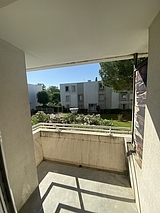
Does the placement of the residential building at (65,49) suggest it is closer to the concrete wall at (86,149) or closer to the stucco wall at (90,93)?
the concrete wall at (86,149)

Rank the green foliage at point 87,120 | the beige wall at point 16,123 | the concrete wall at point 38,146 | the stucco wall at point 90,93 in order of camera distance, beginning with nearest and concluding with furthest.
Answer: the beige wall at point 16,123 → the concrete wall at point 38,146 → the green foliage at point 87,120 → the stucco wall at point 90,93

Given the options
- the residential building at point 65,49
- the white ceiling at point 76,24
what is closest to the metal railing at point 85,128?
the residential building at point 65,49

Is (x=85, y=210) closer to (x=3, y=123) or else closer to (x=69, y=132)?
(x=69, y=132)

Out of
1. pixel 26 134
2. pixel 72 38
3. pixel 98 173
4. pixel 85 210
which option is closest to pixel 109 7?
pixel 72 38

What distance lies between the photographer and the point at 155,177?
3.17 feet

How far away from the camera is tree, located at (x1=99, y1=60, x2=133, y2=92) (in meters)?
4.07

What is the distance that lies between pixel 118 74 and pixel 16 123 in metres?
3.87

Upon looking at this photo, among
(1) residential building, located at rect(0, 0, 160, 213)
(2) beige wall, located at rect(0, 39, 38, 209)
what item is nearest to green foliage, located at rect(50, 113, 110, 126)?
(1) residential building, located at rect(0, 0, 160, 213)

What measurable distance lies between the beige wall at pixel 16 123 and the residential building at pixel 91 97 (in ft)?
33.5

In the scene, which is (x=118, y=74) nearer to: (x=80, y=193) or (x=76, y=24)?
(x=76, y=24)

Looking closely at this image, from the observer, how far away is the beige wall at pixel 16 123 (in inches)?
58.9

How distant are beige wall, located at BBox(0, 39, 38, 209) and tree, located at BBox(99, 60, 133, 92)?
3.47m

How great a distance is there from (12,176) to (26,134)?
60 centimetres

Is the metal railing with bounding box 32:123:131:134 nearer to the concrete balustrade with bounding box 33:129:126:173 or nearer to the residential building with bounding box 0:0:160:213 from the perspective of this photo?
the concrete balustrade with bounding box 33:129:126:173
